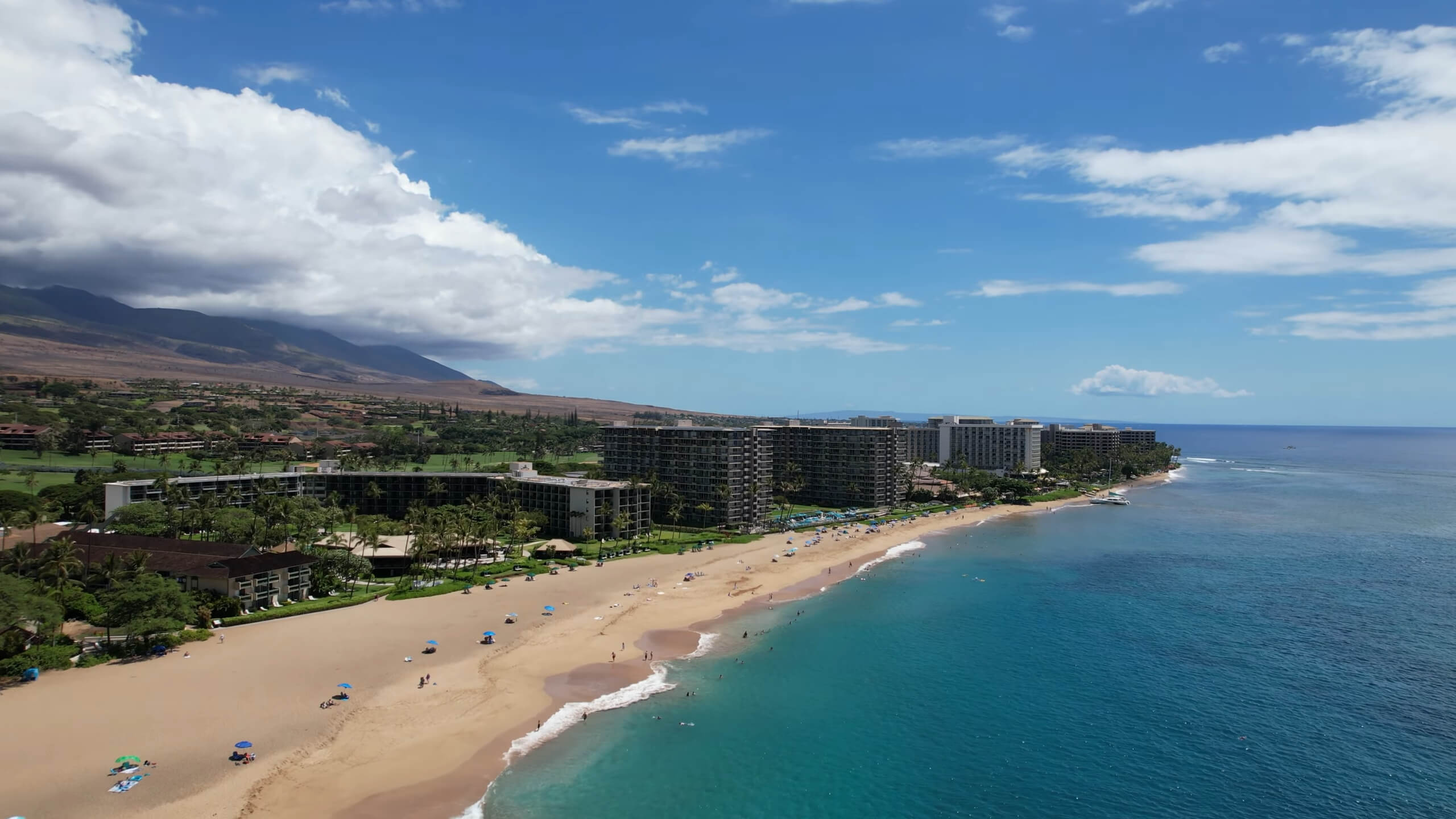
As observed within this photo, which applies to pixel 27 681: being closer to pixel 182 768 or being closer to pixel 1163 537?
pixel 182 768

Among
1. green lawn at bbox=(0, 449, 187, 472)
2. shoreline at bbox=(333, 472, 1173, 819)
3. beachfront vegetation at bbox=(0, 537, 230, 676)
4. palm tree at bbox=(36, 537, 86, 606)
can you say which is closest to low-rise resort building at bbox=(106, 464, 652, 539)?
shoreline at bbox=(333, 472, 1173, 819)

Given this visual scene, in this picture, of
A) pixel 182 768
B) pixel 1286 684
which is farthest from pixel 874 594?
pixel 182 768


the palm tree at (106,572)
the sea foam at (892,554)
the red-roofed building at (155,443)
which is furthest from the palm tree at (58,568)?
the red-roofed building at (155,443)

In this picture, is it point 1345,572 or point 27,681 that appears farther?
point 1345,572

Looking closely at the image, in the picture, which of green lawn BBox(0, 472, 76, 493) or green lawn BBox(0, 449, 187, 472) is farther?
green lawn BBox(0, 449, 187, 472)

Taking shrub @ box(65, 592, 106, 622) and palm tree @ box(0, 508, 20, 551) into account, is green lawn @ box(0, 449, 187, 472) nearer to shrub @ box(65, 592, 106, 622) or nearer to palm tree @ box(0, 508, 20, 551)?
palm tree @ box(0, 508, 20, 551)

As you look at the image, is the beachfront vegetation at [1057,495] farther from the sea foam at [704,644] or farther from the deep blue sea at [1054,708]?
the sea foam at [704,644]

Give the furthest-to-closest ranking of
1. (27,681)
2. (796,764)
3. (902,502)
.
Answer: (902,502)
(27,681)
(796,764)
